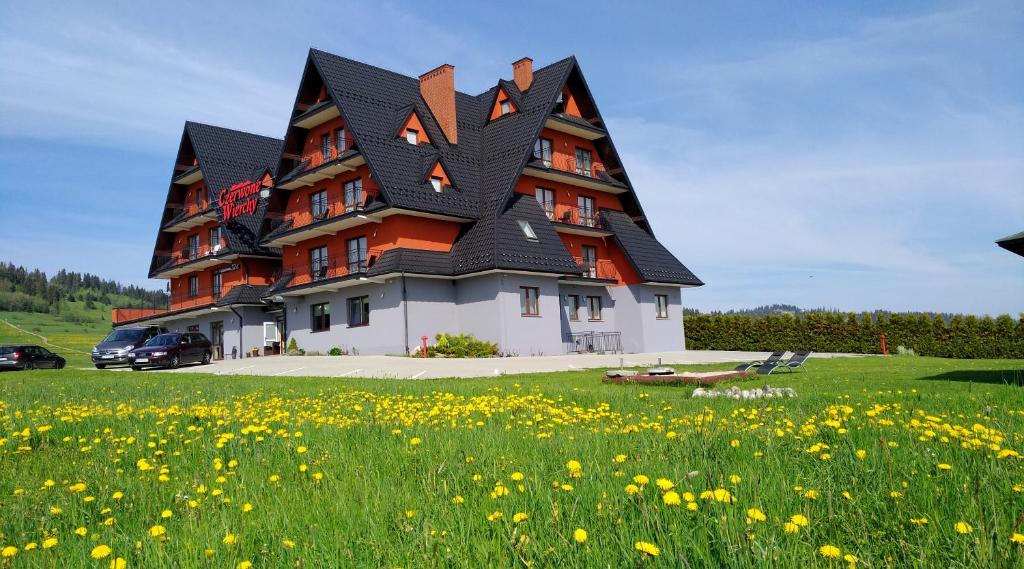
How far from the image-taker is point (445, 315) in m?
31.0

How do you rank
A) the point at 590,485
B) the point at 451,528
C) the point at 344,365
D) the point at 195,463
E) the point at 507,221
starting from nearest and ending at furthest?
the point at 451,528, the point at 590,485, the point at 195,463, the point at 344,365, the point at 507,221

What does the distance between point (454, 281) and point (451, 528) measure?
28.5 meters

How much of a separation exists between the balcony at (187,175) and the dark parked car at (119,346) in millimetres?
13972

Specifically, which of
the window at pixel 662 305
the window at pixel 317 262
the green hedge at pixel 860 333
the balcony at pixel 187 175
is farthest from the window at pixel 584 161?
the balcony at pixel 187 175

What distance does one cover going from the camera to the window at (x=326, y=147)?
33594 millimetres

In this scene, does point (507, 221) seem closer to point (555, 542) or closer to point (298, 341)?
point (298, 341)

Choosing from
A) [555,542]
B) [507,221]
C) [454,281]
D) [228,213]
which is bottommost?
[555,542]

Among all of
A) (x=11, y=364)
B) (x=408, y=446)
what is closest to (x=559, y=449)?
(x=408, y=446)

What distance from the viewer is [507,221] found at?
30.9 meters

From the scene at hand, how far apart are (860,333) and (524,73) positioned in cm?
2144

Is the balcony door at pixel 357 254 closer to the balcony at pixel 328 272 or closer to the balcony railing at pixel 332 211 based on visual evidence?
the balcony at pixel 328 272

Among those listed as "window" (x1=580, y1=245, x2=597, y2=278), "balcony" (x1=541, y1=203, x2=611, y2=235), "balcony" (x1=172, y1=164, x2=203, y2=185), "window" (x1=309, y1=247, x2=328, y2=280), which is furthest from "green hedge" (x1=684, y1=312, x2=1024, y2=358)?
"balcony" (x1=172, y1=164, x2=203, y2=185)

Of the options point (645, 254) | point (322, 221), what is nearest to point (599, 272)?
point (645, 254)

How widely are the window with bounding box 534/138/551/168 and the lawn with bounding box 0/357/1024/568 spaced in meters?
27.8
